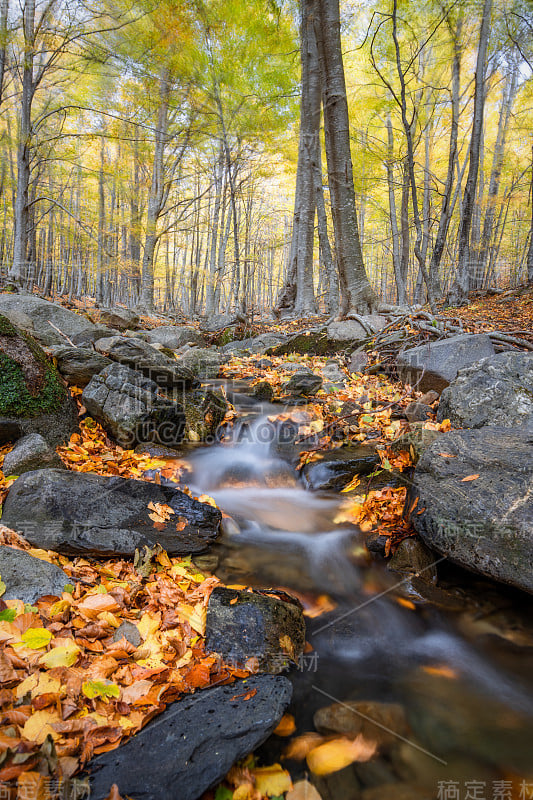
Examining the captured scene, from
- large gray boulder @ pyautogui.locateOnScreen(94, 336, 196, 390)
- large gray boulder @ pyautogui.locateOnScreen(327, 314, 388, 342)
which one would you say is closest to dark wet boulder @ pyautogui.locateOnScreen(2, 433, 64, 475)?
large gray boulder @ pyautogui.locateOnScreen(94, 336, 196, 390)

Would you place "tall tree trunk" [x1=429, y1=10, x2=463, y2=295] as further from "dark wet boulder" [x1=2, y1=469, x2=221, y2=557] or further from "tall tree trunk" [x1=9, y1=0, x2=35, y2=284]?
"tall tree trunk" [x1=9, y1=0, x2=35, y2=284]

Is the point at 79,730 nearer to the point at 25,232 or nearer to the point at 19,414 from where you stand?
the point at 19,414

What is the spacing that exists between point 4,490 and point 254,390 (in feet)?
12.7

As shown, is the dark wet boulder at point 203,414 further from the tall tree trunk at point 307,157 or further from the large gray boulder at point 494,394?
the tall tree trunk at point 307,157

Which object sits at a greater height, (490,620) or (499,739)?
(490,620)

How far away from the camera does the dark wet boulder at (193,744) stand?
1.25 metres

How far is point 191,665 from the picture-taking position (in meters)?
1.78

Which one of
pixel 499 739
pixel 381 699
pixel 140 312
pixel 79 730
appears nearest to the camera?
pixel 79 730

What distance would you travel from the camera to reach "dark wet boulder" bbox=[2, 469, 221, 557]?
7.79 ft

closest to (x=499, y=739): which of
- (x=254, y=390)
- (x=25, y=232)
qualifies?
(x=254, y=390)

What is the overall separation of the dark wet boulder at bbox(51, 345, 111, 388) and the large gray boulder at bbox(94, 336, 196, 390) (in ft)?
1.78

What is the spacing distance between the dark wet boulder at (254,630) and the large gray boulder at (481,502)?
1.16 metres

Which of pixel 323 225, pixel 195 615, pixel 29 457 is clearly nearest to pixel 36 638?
pixel 195 615

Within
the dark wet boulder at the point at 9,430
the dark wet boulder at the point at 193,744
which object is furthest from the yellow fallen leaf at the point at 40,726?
the dark wet boulder at the point at 9,430
